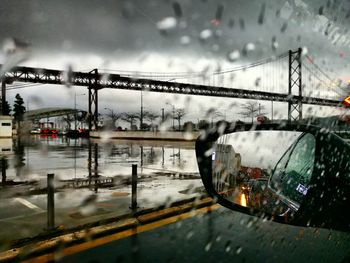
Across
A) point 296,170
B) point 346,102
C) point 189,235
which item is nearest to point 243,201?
point 296,170

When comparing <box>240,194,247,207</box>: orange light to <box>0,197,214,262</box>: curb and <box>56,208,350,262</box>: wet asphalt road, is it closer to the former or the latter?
<box>56,208,350,262</box>: wet asphalt road

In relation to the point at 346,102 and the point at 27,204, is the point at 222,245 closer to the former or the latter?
the point at 346,102

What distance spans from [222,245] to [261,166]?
1880mm

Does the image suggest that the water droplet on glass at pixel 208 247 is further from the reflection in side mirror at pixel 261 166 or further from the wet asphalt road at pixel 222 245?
the reflection in side mirror at pixel 261 166

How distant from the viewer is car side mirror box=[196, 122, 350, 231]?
66.9 inches

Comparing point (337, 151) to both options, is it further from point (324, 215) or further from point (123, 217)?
point (123, 217)

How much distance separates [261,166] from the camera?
2.31 meters

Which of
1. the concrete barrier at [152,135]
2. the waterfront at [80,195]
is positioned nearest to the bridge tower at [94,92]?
the concrete barrier at [152,135]

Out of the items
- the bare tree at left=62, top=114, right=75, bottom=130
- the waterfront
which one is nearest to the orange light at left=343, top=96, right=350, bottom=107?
the waterfront

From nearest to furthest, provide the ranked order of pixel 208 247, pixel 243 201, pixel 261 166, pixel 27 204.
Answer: pixel 243 201 < pixel 261 166 < pixel 208 247 < pixel 27 204

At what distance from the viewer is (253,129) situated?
89.6 inches

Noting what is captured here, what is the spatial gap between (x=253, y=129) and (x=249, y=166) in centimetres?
25

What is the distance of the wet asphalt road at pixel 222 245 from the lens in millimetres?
3164

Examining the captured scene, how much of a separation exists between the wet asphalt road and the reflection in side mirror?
727 millimetres
